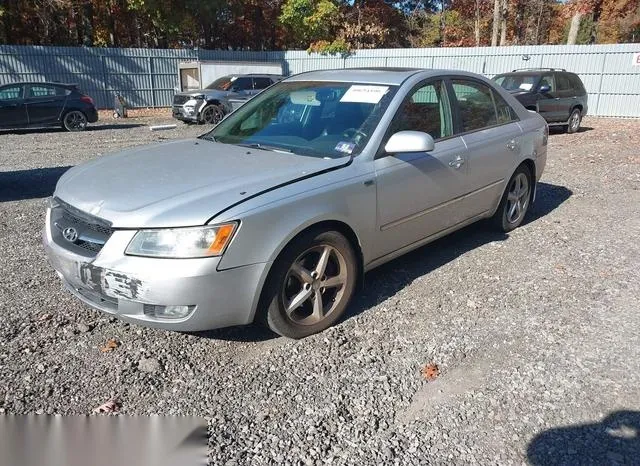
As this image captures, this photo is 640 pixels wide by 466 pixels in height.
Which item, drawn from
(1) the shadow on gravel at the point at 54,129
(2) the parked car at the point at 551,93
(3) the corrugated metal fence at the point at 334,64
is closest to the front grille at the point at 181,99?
(1) the shadow on gravel at the point at 54,129

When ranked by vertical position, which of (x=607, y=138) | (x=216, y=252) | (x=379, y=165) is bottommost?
(x=607, y=138)

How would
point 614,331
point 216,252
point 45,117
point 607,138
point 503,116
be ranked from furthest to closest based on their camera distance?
1. point 45,117
2. point 607,138
3. point 503,116
4. point 614,331
5. point 216,252

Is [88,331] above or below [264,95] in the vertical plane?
below

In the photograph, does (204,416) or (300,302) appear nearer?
(204,416)

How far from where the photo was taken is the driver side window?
4055 mm

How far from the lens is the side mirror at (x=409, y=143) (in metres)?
3.70

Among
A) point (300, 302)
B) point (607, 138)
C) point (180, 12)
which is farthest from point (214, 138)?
point (180, 12)

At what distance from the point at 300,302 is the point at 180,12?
1052 inches

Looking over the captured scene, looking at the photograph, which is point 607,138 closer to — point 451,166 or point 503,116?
point 503,116

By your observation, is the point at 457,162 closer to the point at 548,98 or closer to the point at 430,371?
the point at 430,371

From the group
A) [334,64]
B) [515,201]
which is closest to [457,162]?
[515,201]

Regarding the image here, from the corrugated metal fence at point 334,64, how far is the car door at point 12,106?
6.76 m

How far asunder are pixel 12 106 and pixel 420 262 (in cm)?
1369

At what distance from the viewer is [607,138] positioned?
1385 centimetres
